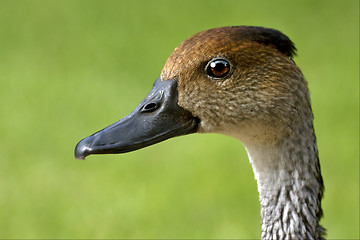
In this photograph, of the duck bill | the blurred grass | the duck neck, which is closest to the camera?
the duck bill

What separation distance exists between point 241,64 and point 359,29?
4.79m

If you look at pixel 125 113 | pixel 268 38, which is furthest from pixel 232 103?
pixel 125 113

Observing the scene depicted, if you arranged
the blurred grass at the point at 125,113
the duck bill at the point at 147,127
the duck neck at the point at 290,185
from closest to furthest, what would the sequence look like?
the duck bill at the point at 147,127
the duck neck at the point at 290,185
the blurred grass at the point at 125,113

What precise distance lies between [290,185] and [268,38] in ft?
2.30

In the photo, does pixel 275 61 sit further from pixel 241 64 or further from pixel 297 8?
pixel 297 8

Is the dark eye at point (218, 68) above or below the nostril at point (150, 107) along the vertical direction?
above

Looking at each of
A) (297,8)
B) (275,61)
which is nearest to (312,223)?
(275,61)

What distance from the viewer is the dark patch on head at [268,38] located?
2637 mm

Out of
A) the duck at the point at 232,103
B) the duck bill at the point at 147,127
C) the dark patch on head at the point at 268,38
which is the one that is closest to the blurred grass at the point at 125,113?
the duck at the point at 232,103

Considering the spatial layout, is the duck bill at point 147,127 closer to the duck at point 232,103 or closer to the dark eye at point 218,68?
the duck at point 232,103

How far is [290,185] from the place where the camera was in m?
2.73

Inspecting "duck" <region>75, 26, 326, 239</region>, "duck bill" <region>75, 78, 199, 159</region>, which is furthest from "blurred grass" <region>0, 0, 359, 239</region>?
"duck bill" <region>75, 78, 199, 159</region>

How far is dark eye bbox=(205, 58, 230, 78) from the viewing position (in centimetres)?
259

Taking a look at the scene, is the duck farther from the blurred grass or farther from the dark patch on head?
the blurred grass
